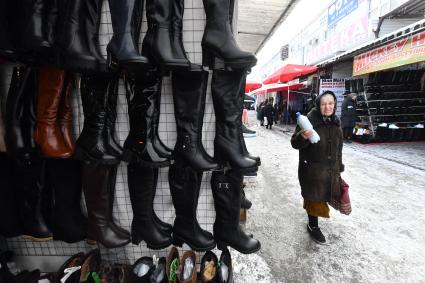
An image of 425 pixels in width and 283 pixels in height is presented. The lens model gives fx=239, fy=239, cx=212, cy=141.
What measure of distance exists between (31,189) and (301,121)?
232 centimetres

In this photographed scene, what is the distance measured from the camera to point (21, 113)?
52.2 inches

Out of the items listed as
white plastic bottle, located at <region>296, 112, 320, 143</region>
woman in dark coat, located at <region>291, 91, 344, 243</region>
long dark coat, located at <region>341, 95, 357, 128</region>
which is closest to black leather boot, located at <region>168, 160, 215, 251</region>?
white plastic bottle, located at <region>296, 112, 320, 143</region>

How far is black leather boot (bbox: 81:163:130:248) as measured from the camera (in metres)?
1.45

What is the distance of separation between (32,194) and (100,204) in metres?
0.41

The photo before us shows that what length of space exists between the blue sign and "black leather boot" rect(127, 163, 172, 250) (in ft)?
37.5

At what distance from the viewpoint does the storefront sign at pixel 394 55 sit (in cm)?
518

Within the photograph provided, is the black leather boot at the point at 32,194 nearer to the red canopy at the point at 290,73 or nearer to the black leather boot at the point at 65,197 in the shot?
the black leather boot at the point at 65,197

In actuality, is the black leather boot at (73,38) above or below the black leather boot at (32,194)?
above

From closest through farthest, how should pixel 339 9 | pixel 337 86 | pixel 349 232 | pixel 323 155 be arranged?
1. pixel 323 155
2. pixel 349 232
3. pixel 337 86
4. pixel 339 9

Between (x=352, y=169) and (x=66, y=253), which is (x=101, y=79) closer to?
(x=66, y=253)

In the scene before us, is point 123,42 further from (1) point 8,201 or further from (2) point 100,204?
(1) point 8,201

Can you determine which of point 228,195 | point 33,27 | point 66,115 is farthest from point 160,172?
point 33,27

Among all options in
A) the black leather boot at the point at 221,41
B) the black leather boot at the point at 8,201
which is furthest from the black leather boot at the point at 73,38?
the black leather boot at the point at 8,201

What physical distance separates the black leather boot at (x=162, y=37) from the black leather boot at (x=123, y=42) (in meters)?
0.07
